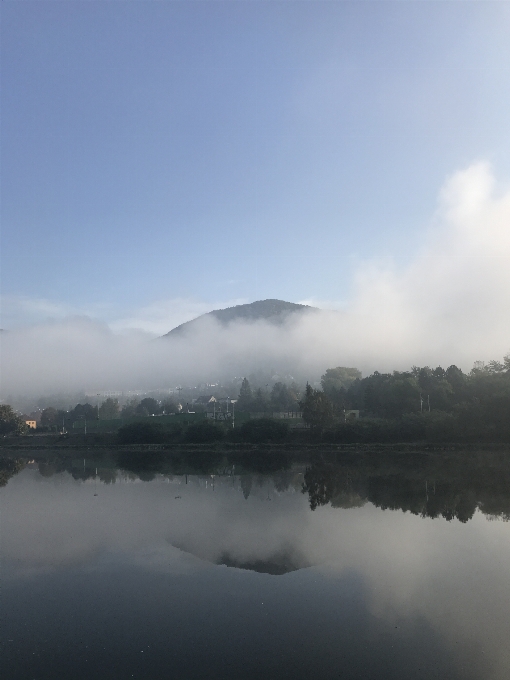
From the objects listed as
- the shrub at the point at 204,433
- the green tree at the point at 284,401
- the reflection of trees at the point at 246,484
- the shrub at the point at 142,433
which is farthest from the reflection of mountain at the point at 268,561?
the green tree at the point at 284,401

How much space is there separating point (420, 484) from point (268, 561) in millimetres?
17761

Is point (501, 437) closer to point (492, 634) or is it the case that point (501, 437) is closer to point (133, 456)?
point (133, 456)

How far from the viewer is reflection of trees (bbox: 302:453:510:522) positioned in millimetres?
24281

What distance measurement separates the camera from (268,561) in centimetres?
1602

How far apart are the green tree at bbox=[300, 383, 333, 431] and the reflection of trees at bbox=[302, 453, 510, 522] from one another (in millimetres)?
13452

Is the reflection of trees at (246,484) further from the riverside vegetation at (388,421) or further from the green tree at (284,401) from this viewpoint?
the green tree at (284,401)

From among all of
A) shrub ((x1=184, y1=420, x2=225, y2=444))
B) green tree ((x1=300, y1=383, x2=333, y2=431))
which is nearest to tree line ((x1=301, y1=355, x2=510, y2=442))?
green tree ((x1=300, y1=383, x2=333, y2=431))

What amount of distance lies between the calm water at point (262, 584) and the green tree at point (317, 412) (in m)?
28.8

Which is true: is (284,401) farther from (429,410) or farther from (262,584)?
(262,584)

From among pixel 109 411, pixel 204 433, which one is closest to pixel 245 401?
pixel 109 411

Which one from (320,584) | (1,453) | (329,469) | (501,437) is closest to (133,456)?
(1,453)

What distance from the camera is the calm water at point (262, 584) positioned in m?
9.48

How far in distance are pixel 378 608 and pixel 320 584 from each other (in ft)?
7.46

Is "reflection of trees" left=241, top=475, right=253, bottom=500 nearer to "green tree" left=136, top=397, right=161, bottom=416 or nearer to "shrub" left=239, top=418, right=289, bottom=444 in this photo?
"shrub" left=239, top=418, right=289, bottom=444
